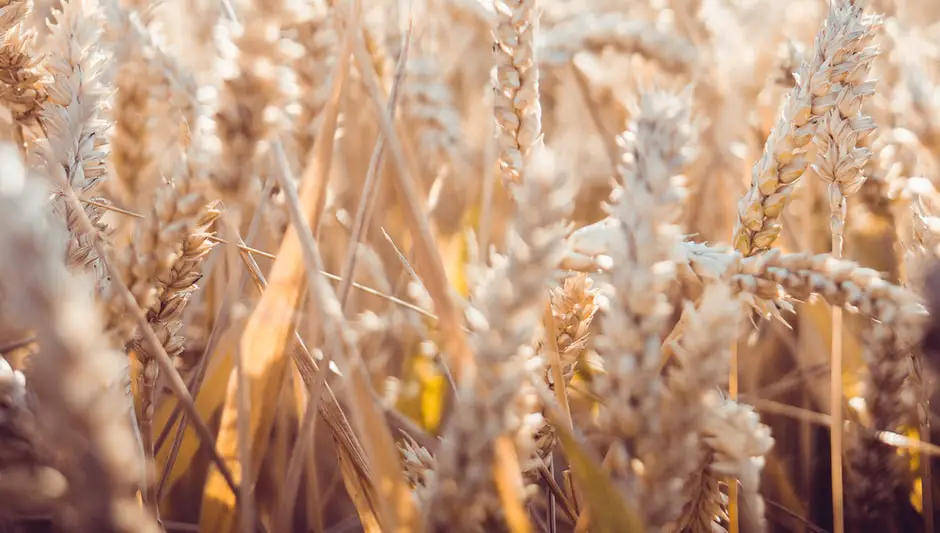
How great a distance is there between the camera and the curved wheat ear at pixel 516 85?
0.45 m

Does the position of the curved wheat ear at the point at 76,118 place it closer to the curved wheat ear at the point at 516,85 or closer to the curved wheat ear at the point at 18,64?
the curved wheat ear at the point at 18,64

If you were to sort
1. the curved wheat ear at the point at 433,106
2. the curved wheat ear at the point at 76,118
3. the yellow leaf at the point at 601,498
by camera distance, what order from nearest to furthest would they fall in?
the yellow leaf at the point at 601,498, the curved wheat ear at the point at 76,118, the curved wheat ear at the point at 433,106

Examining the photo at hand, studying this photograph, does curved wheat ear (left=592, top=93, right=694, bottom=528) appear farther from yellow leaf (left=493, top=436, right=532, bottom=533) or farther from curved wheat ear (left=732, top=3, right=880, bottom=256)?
curved wheat ear (left=732, top=3, right=880, bottom=256)

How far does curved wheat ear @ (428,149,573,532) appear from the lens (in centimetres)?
25

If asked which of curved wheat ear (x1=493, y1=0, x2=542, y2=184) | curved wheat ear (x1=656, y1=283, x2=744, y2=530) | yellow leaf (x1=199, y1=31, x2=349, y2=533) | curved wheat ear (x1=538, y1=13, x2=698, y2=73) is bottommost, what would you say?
yellow leaf (x1=199, y1=31, x2=349, y2=533)

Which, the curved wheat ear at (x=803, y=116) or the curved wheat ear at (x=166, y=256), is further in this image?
the curved wheat ear at (x=803, y=116)

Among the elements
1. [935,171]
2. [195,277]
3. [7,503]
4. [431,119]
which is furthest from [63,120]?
[935,171]

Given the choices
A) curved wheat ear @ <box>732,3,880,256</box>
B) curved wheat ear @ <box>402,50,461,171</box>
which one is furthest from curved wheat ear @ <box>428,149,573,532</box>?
curved wheat ear @ <box>402,50,461,171</box>

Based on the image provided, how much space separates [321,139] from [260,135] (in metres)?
0.09

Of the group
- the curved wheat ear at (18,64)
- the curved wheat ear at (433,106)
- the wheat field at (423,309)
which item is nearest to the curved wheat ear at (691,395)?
the wheat field at (423,309)

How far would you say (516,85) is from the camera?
0.46m

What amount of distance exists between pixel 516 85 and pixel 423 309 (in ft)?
0.66

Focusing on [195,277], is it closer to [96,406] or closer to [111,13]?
[96,406]

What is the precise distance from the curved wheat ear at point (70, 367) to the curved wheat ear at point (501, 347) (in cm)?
12
